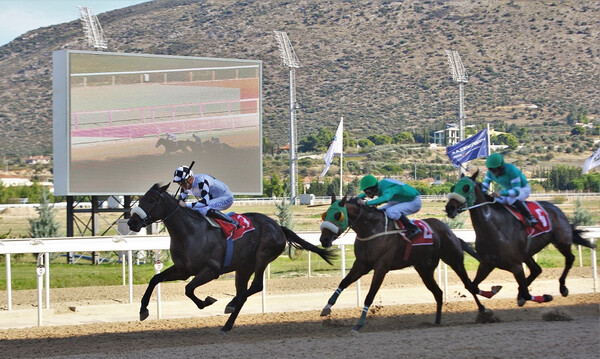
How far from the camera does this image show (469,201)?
959cm

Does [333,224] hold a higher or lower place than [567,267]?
higher

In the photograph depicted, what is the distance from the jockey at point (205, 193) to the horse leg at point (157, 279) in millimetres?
724

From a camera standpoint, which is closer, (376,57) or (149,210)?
(149,210)

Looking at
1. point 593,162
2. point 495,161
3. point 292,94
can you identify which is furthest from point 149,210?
point 292,94

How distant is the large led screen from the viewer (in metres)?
19.3

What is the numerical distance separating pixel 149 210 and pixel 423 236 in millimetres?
3037

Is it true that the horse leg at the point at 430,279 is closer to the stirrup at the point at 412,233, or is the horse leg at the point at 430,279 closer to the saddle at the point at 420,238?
the saddle at the point at 420,238

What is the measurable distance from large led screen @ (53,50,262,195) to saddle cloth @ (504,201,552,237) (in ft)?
36.1

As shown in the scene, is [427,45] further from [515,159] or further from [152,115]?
[152,115]

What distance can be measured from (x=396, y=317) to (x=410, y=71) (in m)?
101

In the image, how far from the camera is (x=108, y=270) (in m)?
19.8

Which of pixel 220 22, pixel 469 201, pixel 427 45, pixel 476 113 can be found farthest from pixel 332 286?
pixel 220 22

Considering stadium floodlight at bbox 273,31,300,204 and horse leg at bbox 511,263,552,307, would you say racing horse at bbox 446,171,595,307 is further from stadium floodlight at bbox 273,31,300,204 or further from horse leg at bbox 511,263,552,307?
stadium floodlight at bbox 273,31,300,204

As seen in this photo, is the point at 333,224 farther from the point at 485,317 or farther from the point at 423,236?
the point at 485,317
